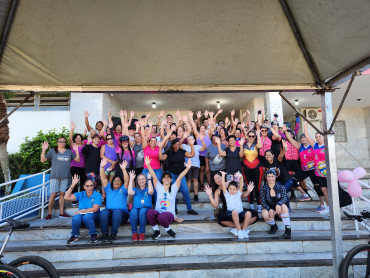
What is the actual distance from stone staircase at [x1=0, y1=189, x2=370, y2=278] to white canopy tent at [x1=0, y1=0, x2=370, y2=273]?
1191 millimetres

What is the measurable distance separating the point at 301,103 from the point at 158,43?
526 inches

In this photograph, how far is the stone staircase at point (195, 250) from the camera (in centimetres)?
375

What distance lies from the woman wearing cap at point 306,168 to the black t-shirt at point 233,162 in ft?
5.01

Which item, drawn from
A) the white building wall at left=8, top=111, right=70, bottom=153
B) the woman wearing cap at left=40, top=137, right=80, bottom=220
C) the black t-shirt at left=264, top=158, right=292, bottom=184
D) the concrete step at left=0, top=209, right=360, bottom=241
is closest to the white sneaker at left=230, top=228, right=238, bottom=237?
the concrete step at left=0, top=209, right=360, bottom=241

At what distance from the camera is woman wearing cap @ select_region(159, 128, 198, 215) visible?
5534 millimetres

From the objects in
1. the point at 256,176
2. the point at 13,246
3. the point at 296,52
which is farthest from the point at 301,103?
the point at 13,246

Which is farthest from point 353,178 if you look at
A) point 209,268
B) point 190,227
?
point 190,227

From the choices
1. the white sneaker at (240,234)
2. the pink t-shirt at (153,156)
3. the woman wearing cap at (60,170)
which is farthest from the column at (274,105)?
the woman wearing cap at (60,170)

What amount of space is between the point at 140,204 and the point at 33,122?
31.9 ft

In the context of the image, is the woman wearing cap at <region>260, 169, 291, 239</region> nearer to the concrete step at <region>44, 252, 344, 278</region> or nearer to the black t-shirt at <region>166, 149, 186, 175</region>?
the concrete step at <region>44, 252, 344, 278</region>

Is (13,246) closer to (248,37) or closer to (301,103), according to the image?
(248,37)

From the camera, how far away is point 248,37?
2609 mm

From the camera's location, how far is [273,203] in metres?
4.84

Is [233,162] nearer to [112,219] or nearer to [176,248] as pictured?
[176,248]
